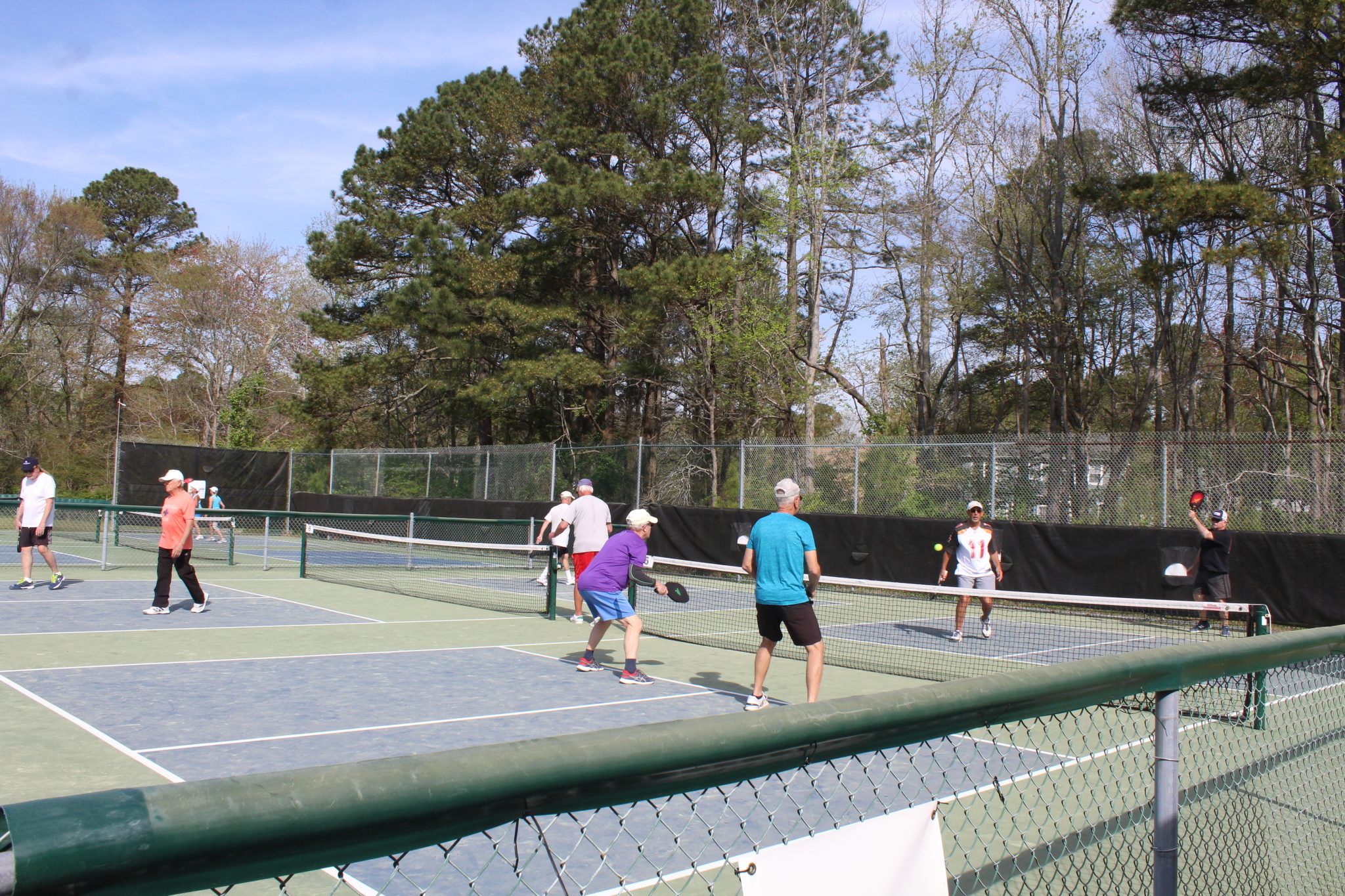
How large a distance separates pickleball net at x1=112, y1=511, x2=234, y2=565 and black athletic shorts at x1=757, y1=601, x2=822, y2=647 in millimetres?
14856

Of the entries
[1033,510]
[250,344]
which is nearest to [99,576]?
[1033,510]

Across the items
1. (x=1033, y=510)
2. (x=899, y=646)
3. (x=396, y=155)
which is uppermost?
(x=396, y=155)

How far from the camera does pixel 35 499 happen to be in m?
14.4

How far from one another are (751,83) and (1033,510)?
1976 cm

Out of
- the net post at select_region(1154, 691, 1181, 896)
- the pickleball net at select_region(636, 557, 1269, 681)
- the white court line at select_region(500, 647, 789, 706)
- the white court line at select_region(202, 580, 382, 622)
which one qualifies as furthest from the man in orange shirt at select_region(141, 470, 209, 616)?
the net post at select_region(1154, 691, 1181, 896)

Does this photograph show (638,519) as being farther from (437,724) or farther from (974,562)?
(974,562)

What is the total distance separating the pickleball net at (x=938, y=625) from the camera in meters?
11.0

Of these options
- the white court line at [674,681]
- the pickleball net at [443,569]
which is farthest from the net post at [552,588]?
the white court line at [674,681]

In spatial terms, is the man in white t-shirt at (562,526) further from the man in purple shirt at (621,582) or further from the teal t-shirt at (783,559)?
the teal t-shirt at (783,559)

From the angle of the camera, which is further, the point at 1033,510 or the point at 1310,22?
the point at 1310,22

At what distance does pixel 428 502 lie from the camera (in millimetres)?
29812

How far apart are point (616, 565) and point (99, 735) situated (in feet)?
14.5

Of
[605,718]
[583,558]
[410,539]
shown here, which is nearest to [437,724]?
[605,718]

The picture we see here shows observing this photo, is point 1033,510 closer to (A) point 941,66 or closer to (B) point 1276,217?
(B) point 1276,217
